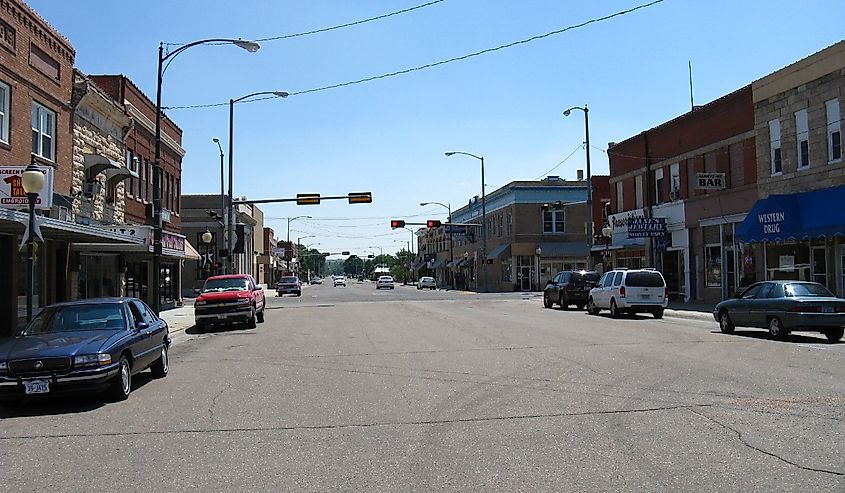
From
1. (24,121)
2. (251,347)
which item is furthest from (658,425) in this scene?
(24,121)

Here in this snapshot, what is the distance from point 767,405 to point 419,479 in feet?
17.5

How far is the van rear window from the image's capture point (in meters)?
27.7

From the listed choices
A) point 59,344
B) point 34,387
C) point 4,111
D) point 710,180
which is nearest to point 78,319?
point 59,344

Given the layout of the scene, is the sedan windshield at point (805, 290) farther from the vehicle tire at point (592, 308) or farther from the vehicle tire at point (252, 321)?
the vehicle tire at point (252, 321)

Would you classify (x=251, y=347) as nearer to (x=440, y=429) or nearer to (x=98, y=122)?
(x=440, y=429)

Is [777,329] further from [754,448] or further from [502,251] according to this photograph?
[502,251]

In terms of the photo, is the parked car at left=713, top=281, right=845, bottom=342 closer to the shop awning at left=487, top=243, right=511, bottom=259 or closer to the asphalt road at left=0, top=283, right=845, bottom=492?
the asphalt road at left=0, top=283, right=845, bottom=492

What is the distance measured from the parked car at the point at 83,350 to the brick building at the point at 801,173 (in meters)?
20.8

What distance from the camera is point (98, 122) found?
2781cm

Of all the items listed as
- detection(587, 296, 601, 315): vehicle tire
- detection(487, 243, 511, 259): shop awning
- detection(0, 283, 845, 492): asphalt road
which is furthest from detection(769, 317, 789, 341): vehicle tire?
detection(487, 243, 511, 259): shop awning

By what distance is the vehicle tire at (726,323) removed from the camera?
20.3 m

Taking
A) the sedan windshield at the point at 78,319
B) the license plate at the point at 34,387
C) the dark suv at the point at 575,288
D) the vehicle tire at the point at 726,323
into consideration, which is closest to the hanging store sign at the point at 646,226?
the dark suv at the point at 575,288

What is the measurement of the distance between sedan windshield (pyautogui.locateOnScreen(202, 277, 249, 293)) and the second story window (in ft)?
145

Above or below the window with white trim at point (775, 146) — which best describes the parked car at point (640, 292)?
below
